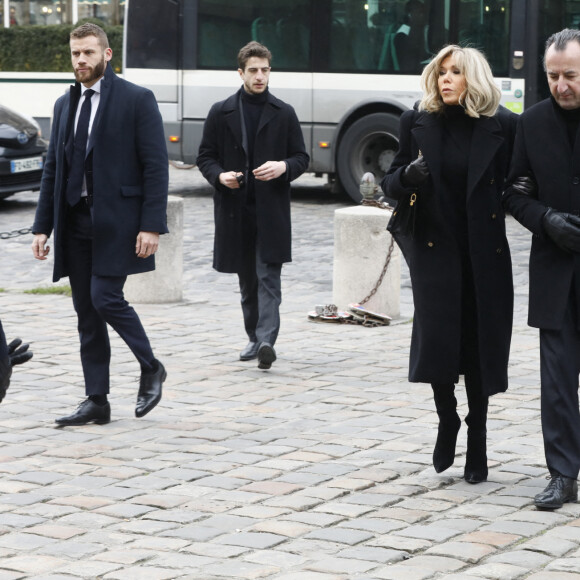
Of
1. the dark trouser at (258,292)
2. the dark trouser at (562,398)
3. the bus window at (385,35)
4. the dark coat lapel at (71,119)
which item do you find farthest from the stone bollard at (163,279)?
the bus window at (385,35)

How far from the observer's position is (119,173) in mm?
6691

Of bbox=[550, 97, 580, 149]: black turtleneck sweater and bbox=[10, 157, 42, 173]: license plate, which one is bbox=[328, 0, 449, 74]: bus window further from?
bbox=[550, 97, 580, 149]: black turtleneck sweater

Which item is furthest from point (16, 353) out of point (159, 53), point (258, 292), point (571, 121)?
point (159, 53)

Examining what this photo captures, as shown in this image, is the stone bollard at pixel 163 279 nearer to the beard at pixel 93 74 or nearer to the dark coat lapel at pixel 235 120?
the dark coat lapel at pixel 235 120

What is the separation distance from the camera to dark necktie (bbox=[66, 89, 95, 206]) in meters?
6.67

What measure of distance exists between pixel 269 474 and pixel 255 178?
2.98 metres

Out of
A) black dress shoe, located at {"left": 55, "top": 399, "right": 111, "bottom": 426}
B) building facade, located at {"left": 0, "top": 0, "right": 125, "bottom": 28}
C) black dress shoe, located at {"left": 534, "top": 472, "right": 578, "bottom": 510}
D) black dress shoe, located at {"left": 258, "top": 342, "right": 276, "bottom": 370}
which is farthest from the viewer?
building facade, located at {"left": 0, "top": 0, "right": 125, "bottom": 28}

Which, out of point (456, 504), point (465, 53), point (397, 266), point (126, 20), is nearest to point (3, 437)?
point (456, 504)

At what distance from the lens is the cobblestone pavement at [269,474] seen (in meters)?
4.63

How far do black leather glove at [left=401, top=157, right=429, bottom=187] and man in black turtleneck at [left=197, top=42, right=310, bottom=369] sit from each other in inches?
110

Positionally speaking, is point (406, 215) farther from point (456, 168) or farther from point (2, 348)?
point (2, 348)

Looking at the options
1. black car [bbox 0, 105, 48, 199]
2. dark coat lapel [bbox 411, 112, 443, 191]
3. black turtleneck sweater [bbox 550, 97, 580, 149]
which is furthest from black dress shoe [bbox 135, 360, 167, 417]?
black car [bbox 0, 105, 48, 199]

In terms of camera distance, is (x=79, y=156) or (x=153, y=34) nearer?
(x=79, y=156)

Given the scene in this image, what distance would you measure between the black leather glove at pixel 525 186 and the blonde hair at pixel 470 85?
0.96 feet
